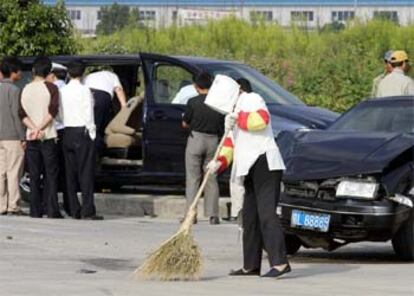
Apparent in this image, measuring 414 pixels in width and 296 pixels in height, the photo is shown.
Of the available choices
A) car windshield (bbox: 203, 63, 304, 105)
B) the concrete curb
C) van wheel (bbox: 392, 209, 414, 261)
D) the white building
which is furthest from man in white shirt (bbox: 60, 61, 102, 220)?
the white building

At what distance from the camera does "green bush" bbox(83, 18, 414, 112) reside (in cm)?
2612

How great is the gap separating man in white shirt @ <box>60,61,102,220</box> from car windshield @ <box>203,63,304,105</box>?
184 cm

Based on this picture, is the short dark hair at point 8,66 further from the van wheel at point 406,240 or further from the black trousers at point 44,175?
the van wheel at point 406,240

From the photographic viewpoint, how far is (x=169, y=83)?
18.3 meters

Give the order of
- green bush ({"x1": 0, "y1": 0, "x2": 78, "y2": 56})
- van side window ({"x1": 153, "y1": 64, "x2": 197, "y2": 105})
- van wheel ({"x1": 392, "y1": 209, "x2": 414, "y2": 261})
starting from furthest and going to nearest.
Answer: green bush ({"x1": 0, "y1": 0, "x2": 78, "y2": 56})
van side window ({"x1": 153, "y1": 64, "x2": 197, "y2": 105})
van wheel ({"x1": 392, "y1": 209, "x2": 414, "y2": 261})

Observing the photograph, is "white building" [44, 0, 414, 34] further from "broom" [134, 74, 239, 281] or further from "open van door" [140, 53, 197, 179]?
"broom" [134, 74, 239, 281]

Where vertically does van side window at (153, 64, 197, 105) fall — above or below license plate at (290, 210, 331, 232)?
above

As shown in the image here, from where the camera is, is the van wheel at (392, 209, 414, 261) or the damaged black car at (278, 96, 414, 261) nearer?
the damaged black car at (278, 96, 414, 261)

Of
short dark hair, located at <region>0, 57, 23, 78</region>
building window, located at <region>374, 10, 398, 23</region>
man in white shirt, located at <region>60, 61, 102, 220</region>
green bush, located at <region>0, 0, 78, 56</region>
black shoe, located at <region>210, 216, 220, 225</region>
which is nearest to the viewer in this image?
black shoe, located at <region>210, 216, 220, 225</region>

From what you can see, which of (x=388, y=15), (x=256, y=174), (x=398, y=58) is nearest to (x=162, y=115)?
(x=398, y=58)

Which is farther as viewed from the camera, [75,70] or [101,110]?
[101,110]

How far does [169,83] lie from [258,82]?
118 centimetres

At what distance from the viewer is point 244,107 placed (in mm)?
11852

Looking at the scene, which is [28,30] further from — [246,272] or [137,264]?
[246,272]
